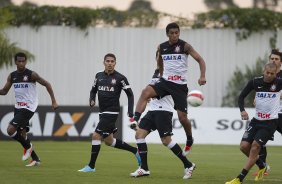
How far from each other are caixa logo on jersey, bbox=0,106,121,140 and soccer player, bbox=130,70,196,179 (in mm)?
13821

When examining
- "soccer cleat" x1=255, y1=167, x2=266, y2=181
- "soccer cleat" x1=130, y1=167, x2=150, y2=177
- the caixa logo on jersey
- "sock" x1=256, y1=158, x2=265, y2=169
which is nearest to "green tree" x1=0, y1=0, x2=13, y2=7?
the caixa logo on jersey

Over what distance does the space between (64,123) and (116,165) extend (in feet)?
36.5

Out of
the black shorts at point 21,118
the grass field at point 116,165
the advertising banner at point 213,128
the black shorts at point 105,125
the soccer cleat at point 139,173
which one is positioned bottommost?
the advertising banner at point 213,128

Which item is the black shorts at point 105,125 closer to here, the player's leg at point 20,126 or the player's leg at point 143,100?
the player's leg at point 143,100

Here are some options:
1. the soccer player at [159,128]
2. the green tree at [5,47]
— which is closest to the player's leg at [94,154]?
the soccer player at [159,128]

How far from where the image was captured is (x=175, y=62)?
15156 mm

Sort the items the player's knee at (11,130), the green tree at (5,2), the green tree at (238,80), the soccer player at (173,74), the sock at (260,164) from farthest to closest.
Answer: the green tree at (5,2) < the green tree at (238,80) < the player's knee at (11,130) < the sock at (260,164) < the soccer player at (173,74)

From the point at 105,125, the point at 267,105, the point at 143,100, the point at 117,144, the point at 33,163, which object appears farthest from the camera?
the point at 33,163

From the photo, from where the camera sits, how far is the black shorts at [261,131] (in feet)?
45.1

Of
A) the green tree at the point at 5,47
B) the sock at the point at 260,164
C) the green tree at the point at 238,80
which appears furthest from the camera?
the green tree at the point at 238,80

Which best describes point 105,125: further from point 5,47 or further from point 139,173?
point 5,47

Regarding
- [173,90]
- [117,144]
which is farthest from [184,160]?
[117,144]

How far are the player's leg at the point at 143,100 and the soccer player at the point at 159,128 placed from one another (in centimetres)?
18

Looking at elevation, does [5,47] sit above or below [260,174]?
above
